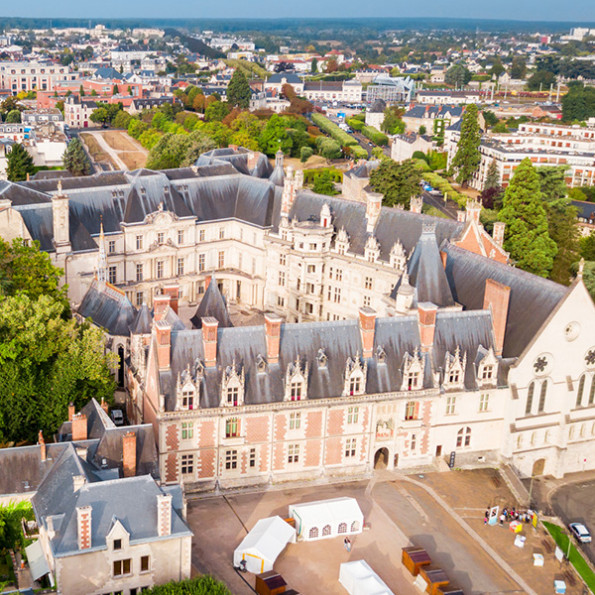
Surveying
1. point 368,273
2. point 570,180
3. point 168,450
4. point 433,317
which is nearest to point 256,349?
point 168,450

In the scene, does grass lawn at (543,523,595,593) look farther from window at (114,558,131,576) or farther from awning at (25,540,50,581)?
awning at (25,540,50,581)

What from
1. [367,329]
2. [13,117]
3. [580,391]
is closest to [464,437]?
[580,391]

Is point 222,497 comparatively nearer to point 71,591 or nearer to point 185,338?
point 185,338

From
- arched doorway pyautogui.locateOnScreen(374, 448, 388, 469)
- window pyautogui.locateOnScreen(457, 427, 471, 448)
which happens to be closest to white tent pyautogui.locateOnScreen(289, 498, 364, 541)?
arched doorway pyautogui.locateOnScreen(374, 448, 388, 469)

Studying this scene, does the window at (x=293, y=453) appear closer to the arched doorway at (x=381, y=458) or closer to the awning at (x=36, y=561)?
the arched doorway at (x=381, y=458)

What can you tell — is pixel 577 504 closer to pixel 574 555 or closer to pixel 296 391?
pixel 574 555

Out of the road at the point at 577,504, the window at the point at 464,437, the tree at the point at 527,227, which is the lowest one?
the road at the point at 577,504

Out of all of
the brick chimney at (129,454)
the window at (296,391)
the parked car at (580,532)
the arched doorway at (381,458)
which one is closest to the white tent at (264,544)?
the brick chimney at (129,454)
